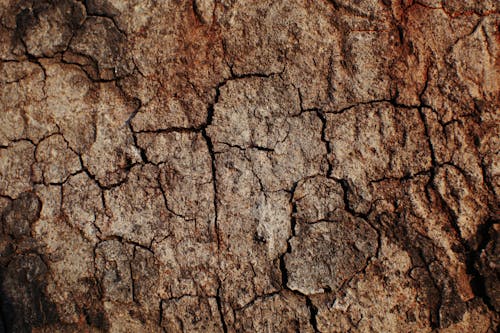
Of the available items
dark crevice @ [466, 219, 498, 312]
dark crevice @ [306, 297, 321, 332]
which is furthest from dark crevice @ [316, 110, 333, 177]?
dark crevice @ [466, 219, 498, 312]

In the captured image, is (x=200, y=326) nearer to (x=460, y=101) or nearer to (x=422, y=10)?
(x=460, y=101)

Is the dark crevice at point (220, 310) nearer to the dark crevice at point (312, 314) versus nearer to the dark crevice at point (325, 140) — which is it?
the dark crevice at point (312, 314)

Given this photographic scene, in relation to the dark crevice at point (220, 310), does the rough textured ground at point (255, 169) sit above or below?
above

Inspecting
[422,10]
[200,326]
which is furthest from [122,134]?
[422,10]

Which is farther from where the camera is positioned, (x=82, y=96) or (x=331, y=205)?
(x=82, y=96)

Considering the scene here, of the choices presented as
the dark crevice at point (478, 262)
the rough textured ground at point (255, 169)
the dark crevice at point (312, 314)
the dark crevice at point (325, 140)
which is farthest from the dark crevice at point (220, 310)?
the dark crevice at point (478, 262)

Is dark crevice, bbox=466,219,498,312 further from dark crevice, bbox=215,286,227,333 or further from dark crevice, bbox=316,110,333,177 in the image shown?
dark crevice, bbox=215,286,227,333

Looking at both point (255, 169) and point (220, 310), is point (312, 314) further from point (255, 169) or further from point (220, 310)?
point (255, 169)

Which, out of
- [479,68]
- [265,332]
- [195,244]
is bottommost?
[265,332]
